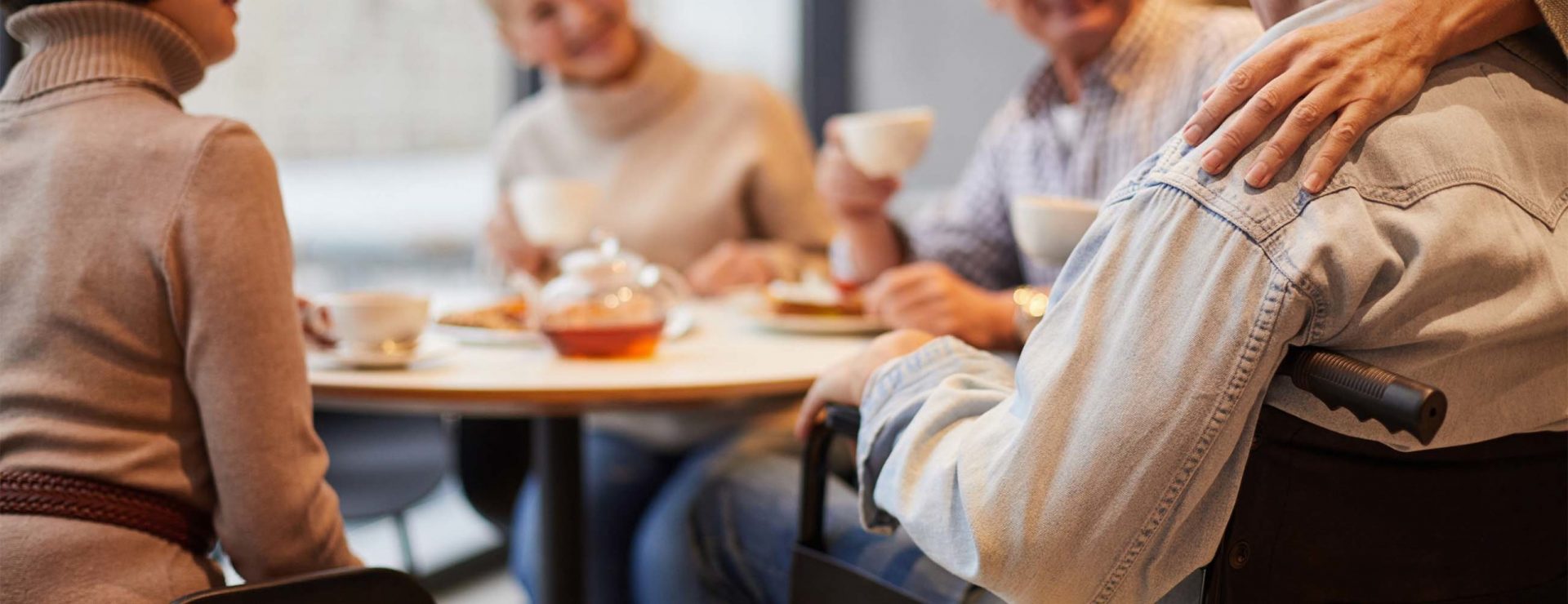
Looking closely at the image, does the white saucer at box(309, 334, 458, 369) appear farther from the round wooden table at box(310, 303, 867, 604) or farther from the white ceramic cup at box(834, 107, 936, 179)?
the white ceramic cup at box(834, 107, 936, 179)

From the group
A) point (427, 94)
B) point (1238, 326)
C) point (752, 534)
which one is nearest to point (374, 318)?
point (752, 534)

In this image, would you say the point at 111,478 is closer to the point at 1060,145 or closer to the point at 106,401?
the point at 106,401

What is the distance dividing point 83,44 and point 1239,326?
91 cm

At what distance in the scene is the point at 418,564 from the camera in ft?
9.64

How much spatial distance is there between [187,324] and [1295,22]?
852 millimetres

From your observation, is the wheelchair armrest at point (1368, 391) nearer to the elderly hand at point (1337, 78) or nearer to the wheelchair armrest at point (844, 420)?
the elderly hand at point (1337, 78)

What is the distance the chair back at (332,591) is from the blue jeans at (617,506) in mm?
778

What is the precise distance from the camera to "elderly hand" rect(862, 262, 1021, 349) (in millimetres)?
1589

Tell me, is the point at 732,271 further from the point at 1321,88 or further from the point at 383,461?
the point at 1321,88

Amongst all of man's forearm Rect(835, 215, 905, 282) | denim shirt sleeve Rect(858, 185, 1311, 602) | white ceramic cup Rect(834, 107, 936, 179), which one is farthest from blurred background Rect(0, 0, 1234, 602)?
denim shirt sleeve Rect(858, 185, 1311, 602)

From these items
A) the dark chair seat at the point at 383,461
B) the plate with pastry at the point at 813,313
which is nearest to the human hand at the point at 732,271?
the plate with pastry at the point at 813,313

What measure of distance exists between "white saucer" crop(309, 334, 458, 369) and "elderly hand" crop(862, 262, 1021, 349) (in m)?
0.57

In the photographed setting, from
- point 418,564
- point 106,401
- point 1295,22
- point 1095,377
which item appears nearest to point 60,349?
point 106,401

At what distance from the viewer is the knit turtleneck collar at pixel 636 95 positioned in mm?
2334
